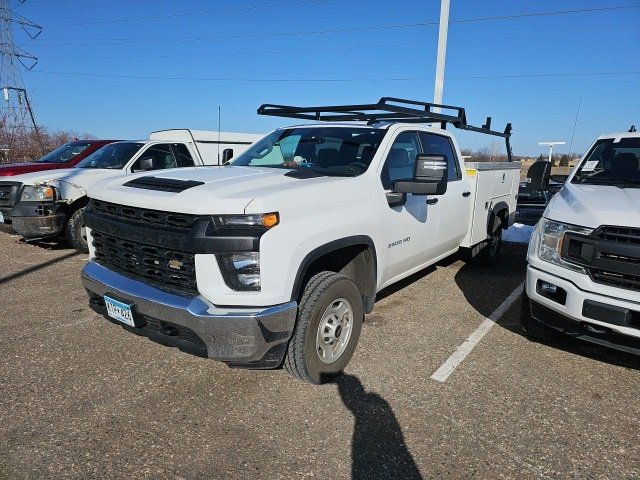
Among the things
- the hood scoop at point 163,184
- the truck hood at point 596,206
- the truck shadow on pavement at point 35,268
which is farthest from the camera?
the truck shadow on pavement at point 35,268

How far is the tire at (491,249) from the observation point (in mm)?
6305

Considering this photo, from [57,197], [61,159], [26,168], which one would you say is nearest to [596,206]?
[57,197]

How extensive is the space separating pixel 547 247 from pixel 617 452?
1.49 metres

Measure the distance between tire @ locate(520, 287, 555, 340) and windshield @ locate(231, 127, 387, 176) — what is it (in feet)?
5.84

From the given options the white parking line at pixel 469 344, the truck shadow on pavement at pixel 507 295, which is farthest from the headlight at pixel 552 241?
the white parking line at pixel 469 344

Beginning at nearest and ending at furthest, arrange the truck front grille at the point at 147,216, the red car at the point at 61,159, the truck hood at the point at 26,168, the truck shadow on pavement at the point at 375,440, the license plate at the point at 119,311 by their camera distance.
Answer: the truck shadow on pavement at the point at 375,440 → the truck front grille at the point at 147,216 → the license plate at the point at 119,311 → the truck hood at the point at 26,168 → the red car at the point at 61,159

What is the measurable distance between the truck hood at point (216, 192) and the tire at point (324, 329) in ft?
2.18

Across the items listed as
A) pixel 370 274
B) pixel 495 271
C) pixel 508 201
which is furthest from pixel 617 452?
pixel 508 201

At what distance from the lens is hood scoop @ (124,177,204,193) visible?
2.91 m

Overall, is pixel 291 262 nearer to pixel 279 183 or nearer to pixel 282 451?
pixel 279 183

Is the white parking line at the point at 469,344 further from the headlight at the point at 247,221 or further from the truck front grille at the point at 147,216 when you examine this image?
the truck front grille at the point at 147,216

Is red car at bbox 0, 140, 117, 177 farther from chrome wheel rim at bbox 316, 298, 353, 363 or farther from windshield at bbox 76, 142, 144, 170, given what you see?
chrome wheel rim at bbox 316, 298, 353, 363

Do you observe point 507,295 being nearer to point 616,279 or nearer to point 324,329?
point 616,279

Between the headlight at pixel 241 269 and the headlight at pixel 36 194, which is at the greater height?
the headlight at pixel 241 269
